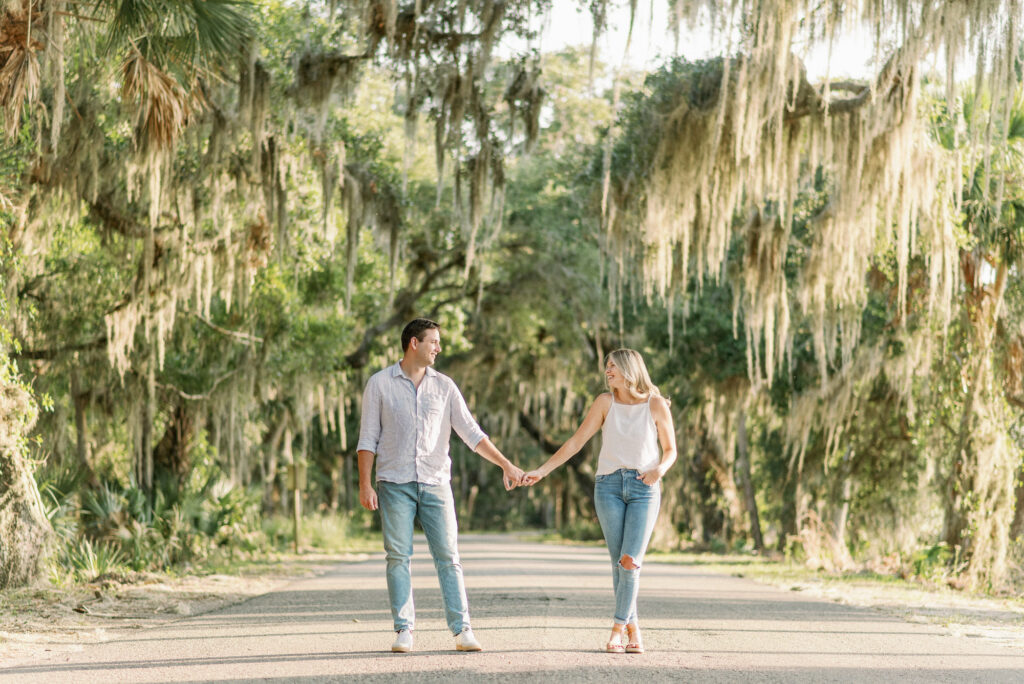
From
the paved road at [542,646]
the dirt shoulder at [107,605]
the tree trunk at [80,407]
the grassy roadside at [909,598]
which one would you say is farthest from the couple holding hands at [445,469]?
the tree trunk at [80,407]

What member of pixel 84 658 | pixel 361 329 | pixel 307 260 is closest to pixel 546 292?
pixel 361 329

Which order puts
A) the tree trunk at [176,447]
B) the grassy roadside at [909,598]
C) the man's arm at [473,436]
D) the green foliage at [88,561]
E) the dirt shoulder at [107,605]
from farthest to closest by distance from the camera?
the tree trunk at [176,447], the green foliage at [88,561], the grassy roadside at [909,598], the dirt shoulder at [107,605], the man's arm at [473,436]

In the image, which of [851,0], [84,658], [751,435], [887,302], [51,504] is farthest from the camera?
[751,435]

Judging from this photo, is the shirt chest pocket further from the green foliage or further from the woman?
the green foliage

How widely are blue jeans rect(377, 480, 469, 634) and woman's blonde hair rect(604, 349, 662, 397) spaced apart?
3.92 feet

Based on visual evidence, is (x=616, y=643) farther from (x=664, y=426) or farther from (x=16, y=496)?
(x=16, y=496)

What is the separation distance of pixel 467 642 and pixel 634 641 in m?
0.93

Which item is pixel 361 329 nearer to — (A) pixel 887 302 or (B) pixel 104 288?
(B) pixel 104 288

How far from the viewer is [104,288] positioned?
1650 centimetres

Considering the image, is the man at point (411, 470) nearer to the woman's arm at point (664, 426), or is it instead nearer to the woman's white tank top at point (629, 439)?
the woman's white tank top at point (629, 439)

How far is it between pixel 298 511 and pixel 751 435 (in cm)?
1134

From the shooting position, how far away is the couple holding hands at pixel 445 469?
6.71 metres

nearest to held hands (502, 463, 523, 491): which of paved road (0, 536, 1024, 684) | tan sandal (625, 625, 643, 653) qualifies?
paved road (0, 536, 1024, 684)

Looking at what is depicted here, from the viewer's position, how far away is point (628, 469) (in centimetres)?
686
